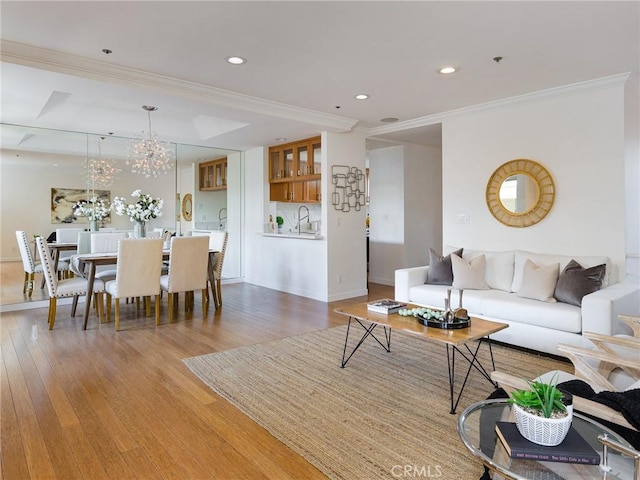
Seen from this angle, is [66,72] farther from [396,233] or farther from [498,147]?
[396,233]

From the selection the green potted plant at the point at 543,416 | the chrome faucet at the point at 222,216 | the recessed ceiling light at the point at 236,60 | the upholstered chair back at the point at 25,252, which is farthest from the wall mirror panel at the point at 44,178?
the green potted plant at the point at 543,416

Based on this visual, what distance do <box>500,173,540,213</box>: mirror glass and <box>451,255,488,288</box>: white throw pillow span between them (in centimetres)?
73

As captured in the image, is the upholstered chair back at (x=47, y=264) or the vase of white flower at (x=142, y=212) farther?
the vase of white flower at (x=142, y=212)

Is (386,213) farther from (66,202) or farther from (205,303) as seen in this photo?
(66,202)

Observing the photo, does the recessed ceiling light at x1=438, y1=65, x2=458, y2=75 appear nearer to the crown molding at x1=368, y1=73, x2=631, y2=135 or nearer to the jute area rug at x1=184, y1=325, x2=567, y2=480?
the crown molding at x1=368, y1=73, x2=631, y2=135

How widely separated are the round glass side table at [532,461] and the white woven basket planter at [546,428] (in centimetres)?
7

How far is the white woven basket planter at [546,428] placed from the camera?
1.40m

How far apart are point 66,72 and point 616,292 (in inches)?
199

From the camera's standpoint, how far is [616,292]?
3.31m

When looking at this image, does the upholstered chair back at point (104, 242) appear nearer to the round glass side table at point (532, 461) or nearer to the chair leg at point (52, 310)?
the chair leg at point (52, 310)

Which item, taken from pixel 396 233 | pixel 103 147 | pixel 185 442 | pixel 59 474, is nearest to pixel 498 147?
pixel 396 233

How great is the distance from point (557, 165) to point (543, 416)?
3625mm

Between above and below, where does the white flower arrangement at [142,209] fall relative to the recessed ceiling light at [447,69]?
below

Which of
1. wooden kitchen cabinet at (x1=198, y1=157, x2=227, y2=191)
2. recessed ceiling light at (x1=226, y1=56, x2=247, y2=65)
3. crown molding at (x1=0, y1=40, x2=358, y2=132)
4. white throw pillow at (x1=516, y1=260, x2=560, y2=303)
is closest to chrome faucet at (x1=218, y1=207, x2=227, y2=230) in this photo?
wooden kitchen cabinet at (x1=198, y1=157, x2=227, y2=191)
